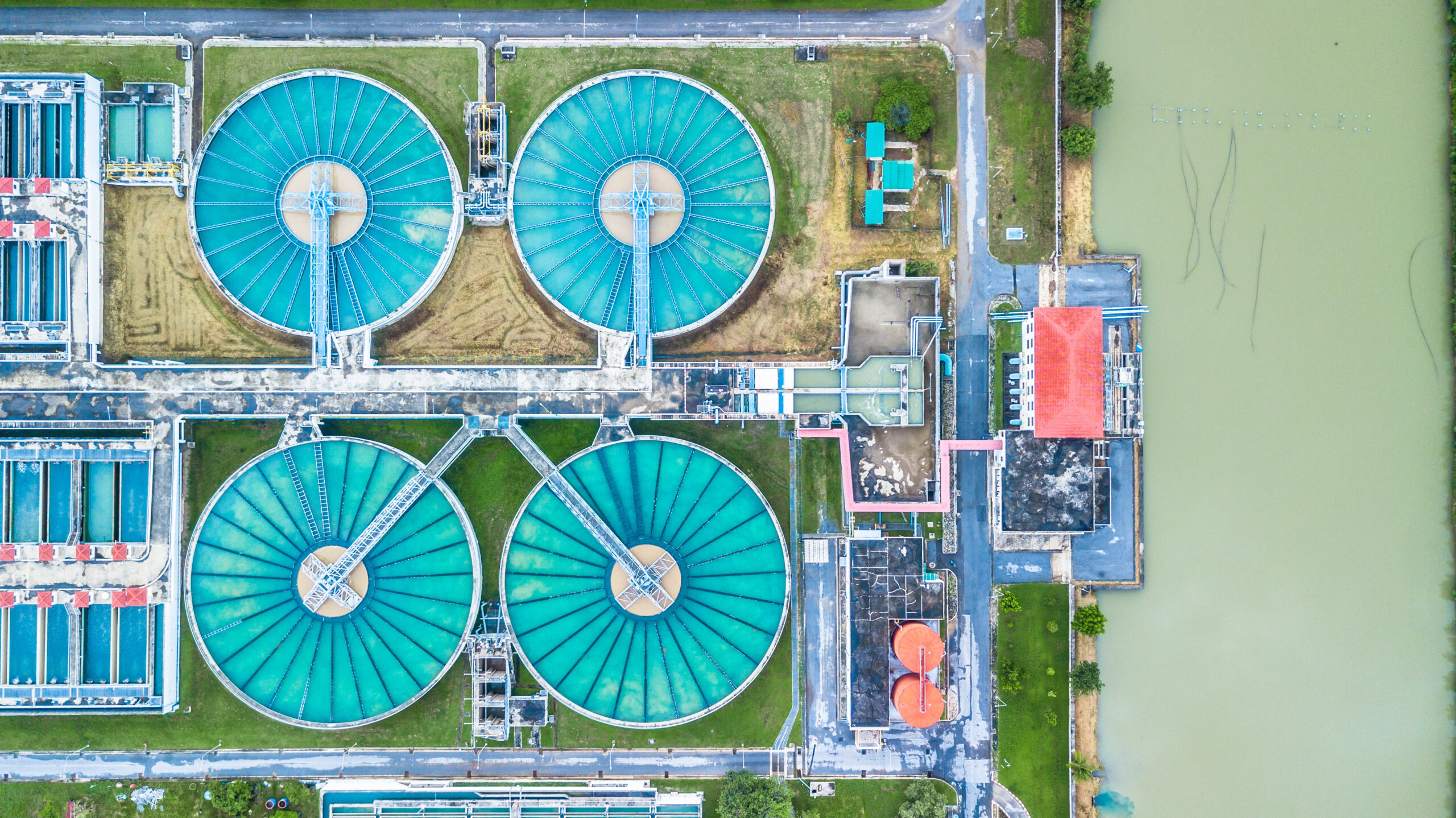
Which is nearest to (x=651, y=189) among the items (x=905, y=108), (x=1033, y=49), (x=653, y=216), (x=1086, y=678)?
(x=653, y=216)

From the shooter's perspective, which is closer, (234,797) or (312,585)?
(312,585)

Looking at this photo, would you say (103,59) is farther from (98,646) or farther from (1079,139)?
(1079,139)

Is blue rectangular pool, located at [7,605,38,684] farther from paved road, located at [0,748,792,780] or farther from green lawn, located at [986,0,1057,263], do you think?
green lawn, located at [986,0,1057,263]

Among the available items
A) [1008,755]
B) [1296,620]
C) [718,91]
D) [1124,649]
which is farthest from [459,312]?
[1296,620]

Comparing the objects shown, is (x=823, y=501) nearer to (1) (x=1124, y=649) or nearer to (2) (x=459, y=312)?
(1) (x=1124, y=649)

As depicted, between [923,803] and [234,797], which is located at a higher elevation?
[234,797]

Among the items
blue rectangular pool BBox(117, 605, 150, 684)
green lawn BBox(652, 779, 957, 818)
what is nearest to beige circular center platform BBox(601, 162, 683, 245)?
green lawn BBox(652, 779, 957, 818)

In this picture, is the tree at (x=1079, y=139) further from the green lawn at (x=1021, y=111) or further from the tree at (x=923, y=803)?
the tree at (x=923, y=803)
